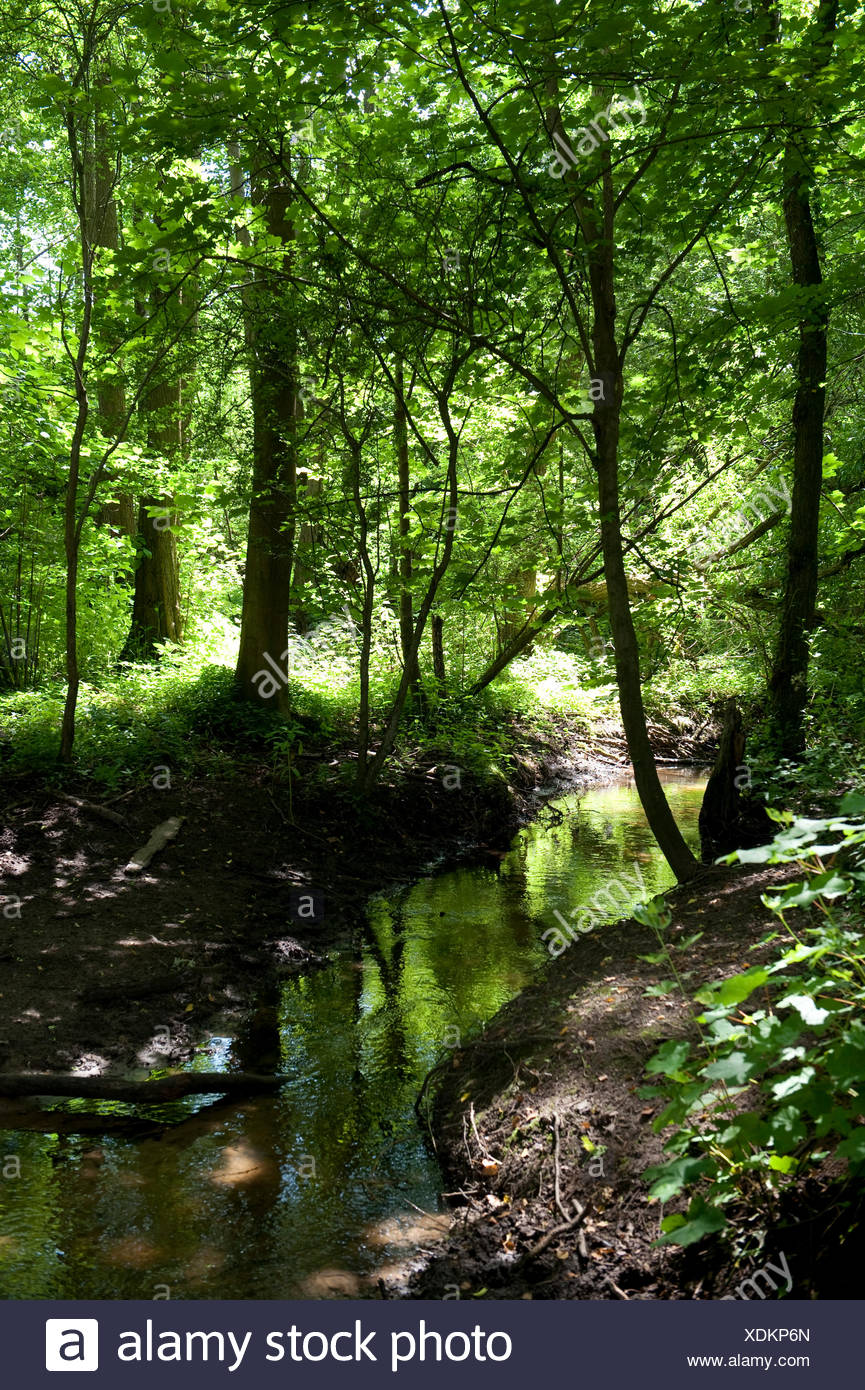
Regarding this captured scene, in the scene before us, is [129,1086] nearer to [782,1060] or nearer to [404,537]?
[782,1060]

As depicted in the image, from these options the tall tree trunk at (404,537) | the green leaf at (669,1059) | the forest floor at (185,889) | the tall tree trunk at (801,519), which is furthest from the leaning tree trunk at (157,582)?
the green leaf at (669,1059)

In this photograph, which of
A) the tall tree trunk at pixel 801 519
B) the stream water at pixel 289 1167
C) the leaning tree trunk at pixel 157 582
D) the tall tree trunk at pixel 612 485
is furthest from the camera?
the leaning tree trunk at pixel 157 582

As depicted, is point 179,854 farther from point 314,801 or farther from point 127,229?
point 127,229

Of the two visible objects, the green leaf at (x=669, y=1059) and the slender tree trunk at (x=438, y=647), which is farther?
the slender tree trunk at (x=438, y=647)

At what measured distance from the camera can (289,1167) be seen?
400 centimetres

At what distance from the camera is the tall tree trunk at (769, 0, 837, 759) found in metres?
8.07

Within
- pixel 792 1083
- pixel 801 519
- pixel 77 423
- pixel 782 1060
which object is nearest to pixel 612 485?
pixel 801 519

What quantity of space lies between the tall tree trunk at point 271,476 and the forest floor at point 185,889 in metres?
1.38

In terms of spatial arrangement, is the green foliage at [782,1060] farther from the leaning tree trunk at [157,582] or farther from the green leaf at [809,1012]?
the leaning tree trunk at [157,582]

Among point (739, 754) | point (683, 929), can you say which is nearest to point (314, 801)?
point (739, 754)

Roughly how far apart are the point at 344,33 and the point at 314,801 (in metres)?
6.22

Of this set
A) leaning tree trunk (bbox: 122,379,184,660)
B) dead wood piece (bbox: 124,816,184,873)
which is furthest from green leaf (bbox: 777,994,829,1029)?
leaning tree trunk (bbox: 122,379,184,660)

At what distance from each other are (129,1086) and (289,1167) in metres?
1.06

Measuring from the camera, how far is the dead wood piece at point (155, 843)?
23.0 feet
